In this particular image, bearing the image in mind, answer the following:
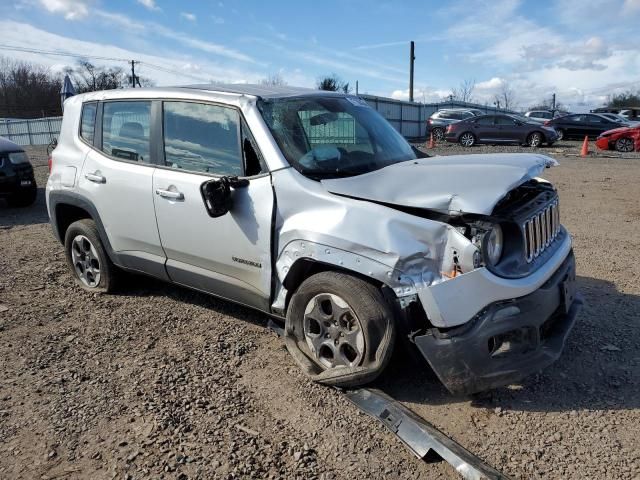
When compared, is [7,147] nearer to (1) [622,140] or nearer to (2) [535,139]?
(2) [535,139]

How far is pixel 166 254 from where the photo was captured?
3.95 m

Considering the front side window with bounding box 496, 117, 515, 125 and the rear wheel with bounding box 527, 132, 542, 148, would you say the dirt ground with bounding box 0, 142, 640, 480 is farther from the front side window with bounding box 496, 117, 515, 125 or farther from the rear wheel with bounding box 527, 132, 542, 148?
the front side window with bounding box 496, 117, 515, 125

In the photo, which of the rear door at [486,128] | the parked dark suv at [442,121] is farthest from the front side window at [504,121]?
the parked dark suv at [442,121]

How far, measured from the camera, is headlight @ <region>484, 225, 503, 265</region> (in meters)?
2.69

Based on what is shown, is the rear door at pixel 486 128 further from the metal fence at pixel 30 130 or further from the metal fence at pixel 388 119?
the metal fence at pixel 30 130

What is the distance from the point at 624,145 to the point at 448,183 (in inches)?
803

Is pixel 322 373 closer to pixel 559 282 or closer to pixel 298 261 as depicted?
pixel 298 261

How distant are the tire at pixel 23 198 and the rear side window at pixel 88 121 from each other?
5.26 meters

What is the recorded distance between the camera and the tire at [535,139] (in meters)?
21.7

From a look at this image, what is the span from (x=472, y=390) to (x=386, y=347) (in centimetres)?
50

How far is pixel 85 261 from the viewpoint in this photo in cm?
487

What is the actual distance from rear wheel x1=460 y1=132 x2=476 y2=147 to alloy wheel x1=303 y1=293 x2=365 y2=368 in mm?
21383

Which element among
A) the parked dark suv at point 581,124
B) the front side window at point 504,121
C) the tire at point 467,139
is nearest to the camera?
the front side window at point 504,121

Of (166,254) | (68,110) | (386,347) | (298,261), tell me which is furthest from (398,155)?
(68,110)
